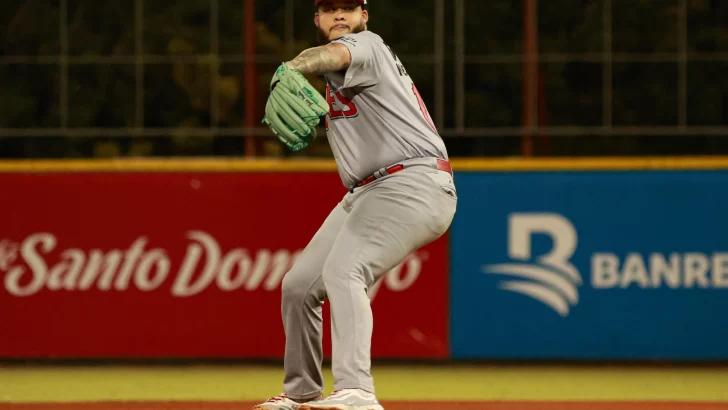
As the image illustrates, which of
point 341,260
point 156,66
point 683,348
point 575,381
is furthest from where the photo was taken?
point 156,66

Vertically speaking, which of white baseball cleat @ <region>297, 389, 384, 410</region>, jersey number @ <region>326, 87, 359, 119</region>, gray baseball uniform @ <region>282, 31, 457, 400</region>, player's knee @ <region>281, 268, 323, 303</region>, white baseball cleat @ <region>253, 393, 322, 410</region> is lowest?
white baseball cleat @ <region>253, 393, 322, 410</region>

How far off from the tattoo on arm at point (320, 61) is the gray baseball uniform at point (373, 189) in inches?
6.4

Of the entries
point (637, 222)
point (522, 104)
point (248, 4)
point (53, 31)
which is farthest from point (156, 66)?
point (637, 222)

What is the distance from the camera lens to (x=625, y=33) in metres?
13.4

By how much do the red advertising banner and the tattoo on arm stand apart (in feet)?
11.5

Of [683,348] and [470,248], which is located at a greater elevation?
[470,248]

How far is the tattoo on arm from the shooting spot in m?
3.88

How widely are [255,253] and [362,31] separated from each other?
339cm

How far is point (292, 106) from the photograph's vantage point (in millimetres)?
3938

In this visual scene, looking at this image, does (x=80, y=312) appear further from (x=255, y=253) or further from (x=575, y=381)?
(x=575, y=381)

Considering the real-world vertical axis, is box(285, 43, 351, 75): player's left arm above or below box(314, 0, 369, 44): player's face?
below

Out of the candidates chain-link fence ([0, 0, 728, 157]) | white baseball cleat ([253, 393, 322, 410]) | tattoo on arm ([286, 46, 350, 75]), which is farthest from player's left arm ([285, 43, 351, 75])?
chain-link fence ([0, 0, 728, 157])

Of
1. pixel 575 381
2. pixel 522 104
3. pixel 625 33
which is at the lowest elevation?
pixel 575 381

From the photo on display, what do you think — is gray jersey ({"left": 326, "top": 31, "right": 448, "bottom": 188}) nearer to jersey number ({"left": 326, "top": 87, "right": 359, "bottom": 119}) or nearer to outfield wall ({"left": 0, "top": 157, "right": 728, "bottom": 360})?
jersey number ({"left": 326, "top": 87, "right": 359, "bottom": 119})
